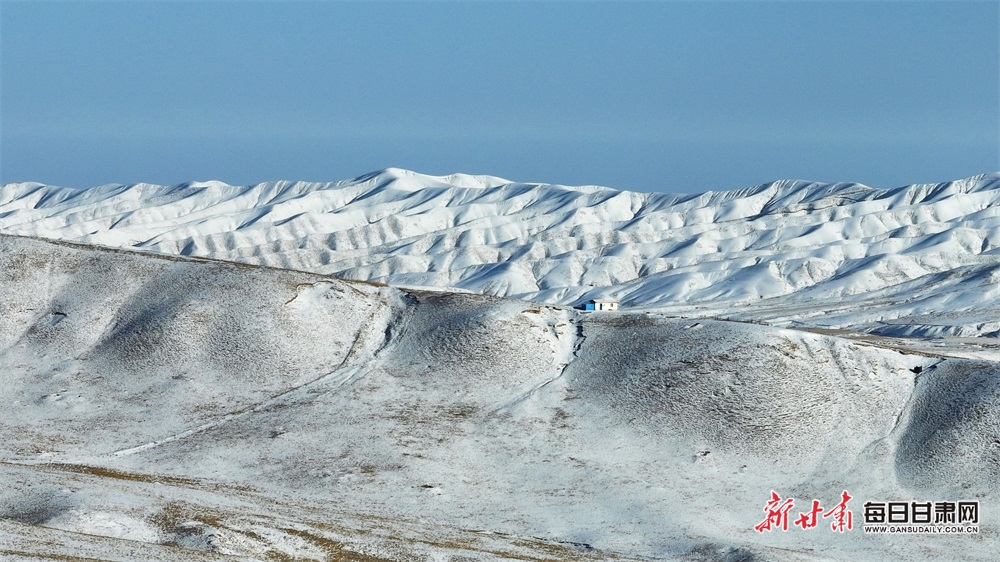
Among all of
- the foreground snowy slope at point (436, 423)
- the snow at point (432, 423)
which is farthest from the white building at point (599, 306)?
the foreground snowy slope at point (436, 423)

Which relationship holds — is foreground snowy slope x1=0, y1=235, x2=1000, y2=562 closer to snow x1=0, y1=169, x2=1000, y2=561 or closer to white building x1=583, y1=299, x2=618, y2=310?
snow x1=0, y1=169, x2=1000, y2=561

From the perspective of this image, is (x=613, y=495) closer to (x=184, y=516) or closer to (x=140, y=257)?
(x=184, y=516)

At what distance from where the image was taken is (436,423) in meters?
74.4

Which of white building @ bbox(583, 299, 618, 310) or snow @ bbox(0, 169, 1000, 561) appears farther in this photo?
white building @ bbox(583, 299, 618, 310)

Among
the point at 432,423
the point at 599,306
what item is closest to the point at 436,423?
the point at 432,423

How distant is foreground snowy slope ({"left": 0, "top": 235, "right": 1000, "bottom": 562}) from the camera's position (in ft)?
192

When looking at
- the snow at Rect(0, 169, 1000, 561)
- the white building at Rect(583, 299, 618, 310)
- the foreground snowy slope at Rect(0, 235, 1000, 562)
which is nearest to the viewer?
the snow at Rect(0, 169, 1000, 561)

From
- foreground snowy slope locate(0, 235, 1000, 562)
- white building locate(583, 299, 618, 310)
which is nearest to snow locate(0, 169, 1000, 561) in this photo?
foreground snowy slope locate(0, 235, 1000, 562)

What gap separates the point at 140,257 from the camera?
94.9 metres

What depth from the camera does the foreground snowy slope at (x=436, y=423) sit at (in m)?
58.4

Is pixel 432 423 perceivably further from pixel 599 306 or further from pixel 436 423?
pixel 599 306

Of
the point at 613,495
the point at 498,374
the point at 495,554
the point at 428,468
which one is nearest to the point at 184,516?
the point at 495,554

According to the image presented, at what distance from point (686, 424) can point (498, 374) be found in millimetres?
12702

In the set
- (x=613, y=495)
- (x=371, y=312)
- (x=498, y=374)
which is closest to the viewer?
(x=613, y=495)
